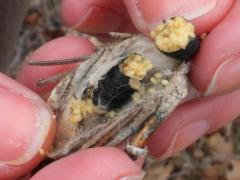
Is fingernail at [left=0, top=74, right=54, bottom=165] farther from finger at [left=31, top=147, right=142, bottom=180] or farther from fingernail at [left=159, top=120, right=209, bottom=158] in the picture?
fingernail at [left=159, top=120, right=209, bottom=158]

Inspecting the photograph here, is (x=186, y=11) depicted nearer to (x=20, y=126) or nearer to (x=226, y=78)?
(x=226, y=78)

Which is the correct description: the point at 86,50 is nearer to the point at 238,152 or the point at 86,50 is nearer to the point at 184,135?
the point at 184,135

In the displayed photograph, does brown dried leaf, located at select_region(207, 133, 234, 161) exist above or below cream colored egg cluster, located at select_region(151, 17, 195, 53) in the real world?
below

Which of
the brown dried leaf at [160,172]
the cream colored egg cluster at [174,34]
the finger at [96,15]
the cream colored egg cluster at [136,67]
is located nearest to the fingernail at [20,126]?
the cream colored egg cluster at [136,67]

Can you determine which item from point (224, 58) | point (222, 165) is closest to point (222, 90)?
point (224, 58)

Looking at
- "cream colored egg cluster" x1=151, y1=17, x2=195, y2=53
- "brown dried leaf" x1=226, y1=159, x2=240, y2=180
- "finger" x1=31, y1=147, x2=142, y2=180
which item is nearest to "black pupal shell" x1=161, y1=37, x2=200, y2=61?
"cream colored egg cluster" x1=151, y1=17, x2=195, y2=53

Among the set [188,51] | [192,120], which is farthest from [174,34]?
[192,120]

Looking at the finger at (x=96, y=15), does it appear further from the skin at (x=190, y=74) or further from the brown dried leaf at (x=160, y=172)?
the brown dried leaf at (x=160, y=172)
